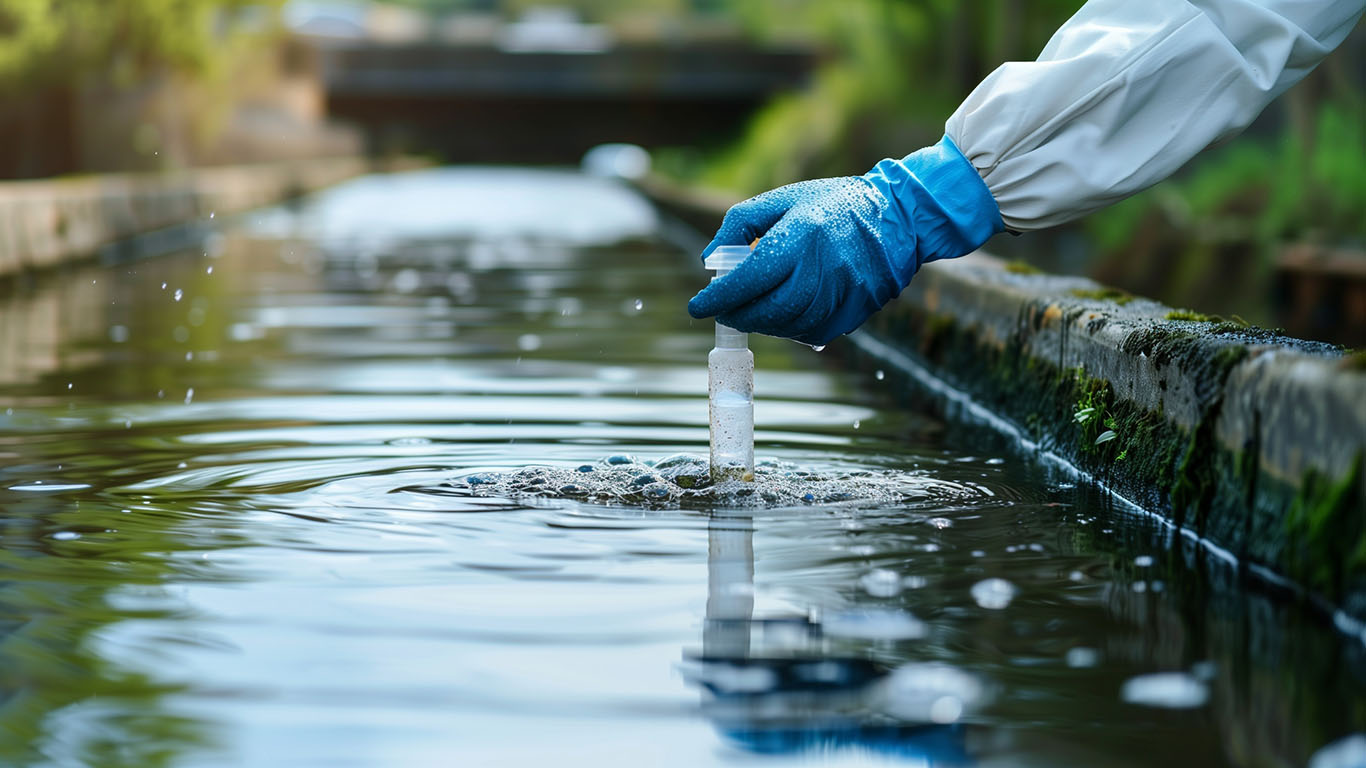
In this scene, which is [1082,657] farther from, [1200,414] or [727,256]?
[727,256]

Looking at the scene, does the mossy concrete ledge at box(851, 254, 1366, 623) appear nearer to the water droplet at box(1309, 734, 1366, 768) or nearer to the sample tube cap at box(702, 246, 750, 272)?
the water droplet at box(1309, 734, 1366, 768)

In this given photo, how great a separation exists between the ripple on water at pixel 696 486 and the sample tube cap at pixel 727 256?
1.90 ft

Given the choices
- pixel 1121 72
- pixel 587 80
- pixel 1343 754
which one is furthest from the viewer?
pixel 587 80

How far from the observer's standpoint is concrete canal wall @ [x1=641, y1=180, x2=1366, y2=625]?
3172 mm

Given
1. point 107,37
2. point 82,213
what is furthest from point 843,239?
point 107,37

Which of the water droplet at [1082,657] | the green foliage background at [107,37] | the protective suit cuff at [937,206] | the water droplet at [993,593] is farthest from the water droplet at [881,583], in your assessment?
the green foliage background at [107,37]

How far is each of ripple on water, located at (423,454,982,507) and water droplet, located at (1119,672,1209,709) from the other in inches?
60.8

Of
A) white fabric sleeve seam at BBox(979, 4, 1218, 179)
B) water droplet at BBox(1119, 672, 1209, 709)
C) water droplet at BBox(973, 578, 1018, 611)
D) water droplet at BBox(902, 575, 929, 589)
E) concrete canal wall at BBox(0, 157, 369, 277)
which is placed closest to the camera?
water droplet at BBox(1119, 672, 1209, 709)

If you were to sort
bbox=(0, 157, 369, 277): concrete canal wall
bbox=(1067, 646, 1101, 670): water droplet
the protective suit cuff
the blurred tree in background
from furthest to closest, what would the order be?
the blurred tree in background, bbox=(0, 157, 369, 277): concrete canal wall, the protective suit cuff, bbox=(1067, 646, 1101, 670): water droplet

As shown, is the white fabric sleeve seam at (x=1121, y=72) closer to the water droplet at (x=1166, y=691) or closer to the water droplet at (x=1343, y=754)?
the water droplet at (x=1166, y=691)

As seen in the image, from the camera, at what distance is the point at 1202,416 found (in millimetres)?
3914

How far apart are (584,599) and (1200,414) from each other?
137 centimetres

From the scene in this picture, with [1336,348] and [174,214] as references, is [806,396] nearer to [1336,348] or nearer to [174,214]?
[1336,348]

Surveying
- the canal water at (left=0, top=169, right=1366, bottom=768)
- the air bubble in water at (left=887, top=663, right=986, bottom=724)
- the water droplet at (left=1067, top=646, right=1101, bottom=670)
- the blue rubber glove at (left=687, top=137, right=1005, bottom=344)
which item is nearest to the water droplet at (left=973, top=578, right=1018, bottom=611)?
the canal water at (left=0, top=169, right=1366, bottom=768)
